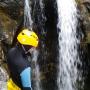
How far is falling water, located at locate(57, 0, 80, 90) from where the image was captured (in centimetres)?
1177

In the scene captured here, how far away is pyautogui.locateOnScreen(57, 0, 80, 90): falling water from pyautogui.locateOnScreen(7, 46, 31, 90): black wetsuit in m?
6.98

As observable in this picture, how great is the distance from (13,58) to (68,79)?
7.49 metres

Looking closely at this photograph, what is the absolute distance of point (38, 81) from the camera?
1137cm

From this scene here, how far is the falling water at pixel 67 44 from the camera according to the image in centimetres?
1177

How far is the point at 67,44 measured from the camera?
38.9ft

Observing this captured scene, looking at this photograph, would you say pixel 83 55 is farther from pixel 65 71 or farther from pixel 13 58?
pixel 13 58

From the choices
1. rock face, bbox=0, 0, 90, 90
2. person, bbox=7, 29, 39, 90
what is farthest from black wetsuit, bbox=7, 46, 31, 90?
rock face, bbox=0, 0, 90, 90

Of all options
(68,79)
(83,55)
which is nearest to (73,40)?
(83,55)

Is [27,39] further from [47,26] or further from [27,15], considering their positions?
[47,26]

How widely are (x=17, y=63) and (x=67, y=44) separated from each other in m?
7.27

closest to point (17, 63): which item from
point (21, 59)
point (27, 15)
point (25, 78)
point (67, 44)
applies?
point (21, 59)

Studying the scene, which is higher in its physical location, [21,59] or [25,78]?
[21,59]

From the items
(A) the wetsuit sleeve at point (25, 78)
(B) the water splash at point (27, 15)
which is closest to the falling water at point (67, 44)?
(B) the water splash at point (27, 15)

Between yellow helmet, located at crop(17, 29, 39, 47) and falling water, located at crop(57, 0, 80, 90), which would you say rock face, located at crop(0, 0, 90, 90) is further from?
yellow helmet, located at crop(17, 29, 39, 47)
